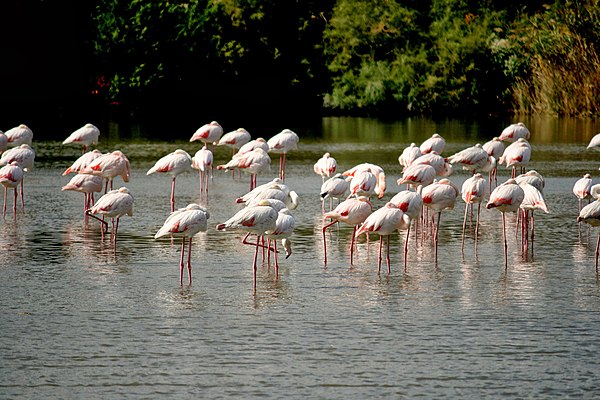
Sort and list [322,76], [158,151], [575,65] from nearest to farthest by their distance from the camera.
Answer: [158,151] → [575,65] → [322,76]

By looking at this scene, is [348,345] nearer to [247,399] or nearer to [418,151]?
[247,399]

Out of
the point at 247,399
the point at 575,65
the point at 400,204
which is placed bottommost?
the point at 247,399

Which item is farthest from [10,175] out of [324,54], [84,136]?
[324,54]

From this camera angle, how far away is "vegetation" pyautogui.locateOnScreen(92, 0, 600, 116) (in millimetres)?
38375

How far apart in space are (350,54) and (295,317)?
3671cm

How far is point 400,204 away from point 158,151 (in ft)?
44.0

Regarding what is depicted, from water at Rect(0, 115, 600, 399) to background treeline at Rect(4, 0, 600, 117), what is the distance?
24207 mm

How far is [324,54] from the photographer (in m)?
46.9

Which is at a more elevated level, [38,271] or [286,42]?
[286,42]

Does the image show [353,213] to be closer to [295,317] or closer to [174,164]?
[295,317]

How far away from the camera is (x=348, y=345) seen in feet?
27.6

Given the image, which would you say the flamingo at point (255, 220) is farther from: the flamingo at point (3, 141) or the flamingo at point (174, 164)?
the flamingo at point (3, 141)

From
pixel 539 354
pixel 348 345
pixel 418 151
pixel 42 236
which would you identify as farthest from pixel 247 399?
pixel 418 151

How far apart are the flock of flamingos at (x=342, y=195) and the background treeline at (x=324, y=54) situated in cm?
1973
